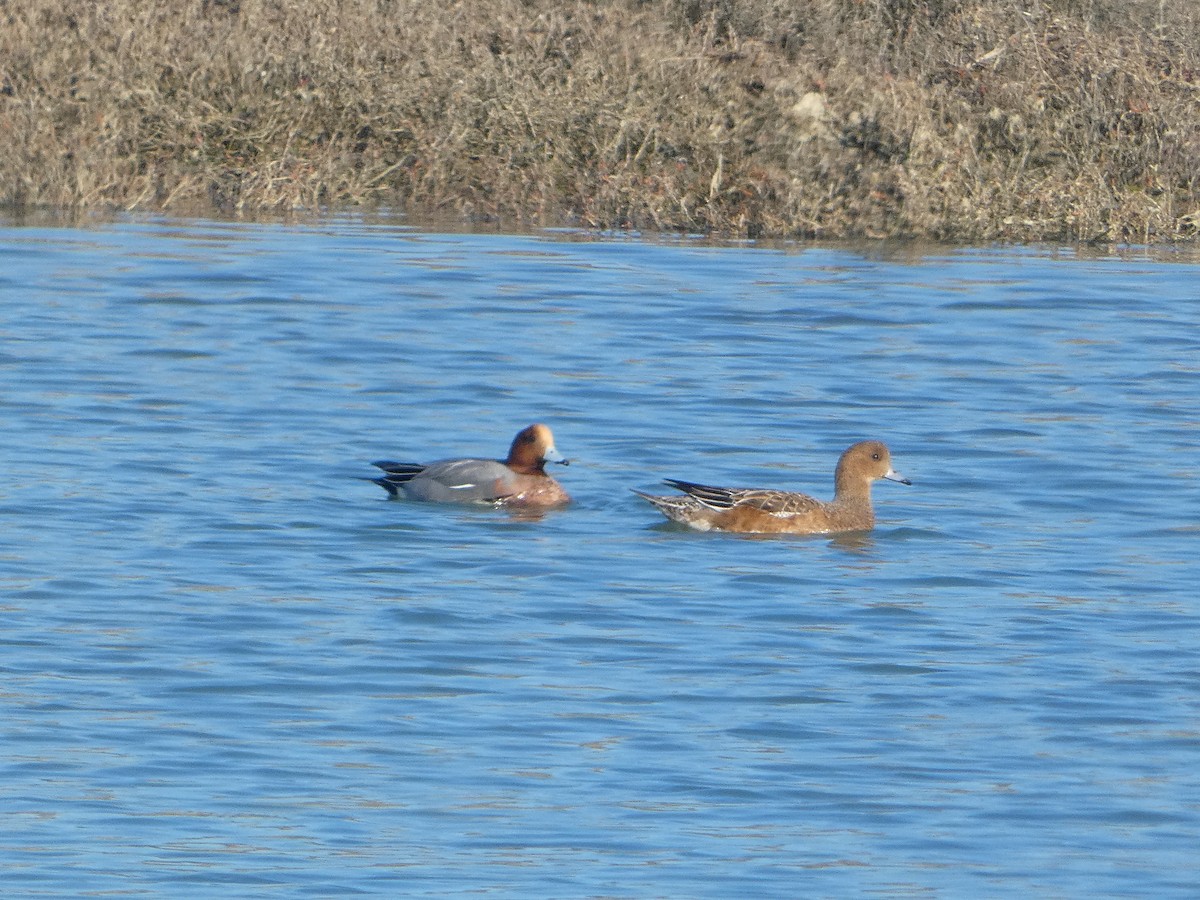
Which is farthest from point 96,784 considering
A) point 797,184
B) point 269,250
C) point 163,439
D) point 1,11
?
point 1,11

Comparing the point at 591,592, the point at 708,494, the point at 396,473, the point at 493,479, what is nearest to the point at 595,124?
the point at 493,479

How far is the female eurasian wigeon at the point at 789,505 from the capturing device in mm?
10750

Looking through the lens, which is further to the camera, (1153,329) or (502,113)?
(502,113)

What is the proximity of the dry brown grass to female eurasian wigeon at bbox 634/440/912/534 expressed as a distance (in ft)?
29.2

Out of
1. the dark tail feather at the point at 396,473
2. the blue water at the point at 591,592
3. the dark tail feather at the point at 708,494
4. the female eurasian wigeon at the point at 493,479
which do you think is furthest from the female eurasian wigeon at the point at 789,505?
the dark tail feather at the point at 396,473

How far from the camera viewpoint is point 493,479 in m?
11.3

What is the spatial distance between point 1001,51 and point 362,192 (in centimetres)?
563

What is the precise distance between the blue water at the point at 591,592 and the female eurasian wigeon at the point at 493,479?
0.43 feet

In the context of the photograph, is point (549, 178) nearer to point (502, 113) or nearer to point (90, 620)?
point (502, 113)

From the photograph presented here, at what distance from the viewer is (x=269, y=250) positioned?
739 inches

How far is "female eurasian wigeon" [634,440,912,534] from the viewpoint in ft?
35.3

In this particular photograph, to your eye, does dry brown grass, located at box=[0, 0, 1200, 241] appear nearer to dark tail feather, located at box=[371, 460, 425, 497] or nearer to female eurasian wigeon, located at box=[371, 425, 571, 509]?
female eurasian wigeon, located at box=[371, 425, 571, 509]

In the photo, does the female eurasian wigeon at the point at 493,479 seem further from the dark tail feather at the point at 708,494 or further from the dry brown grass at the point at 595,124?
the dry brown grass at the point at 595,124

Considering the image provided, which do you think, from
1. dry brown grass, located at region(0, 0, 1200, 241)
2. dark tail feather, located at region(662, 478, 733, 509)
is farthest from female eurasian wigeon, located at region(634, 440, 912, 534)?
dry brown grass, located at region(0, 0, 1200, 241)
